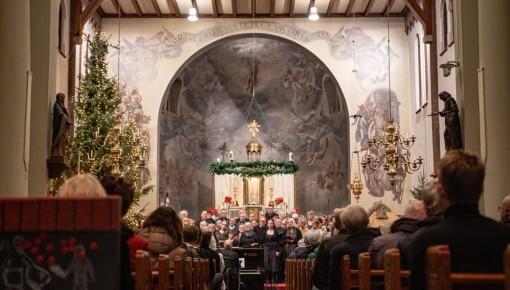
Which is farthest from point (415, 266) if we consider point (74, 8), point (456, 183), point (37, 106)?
point (74, 8)

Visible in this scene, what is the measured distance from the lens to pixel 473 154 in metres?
3.47

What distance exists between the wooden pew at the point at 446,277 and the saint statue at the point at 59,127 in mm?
10065

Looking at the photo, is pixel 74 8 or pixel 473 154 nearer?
pixel 473 154

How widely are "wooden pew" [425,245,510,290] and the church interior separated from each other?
374 inches

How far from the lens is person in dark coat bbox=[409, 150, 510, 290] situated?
3.26 metres

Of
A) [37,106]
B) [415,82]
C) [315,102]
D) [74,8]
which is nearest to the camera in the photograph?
[37,106]

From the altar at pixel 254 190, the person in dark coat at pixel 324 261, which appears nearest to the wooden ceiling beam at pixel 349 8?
the altar at pixel 254 190

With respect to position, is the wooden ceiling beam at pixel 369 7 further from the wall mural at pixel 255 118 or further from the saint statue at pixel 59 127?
the saint statue at pixel 59 127

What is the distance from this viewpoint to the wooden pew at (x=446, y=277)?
2.88 meters

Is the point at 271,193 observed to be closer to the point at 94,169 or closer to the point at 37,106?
the point at 94,169

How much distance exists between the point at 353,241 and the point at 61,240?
3902 millimetres

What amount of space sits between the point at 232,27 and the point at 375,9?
4726mm

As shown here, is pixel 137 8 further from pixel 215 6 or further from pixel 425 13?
pixel 425 13

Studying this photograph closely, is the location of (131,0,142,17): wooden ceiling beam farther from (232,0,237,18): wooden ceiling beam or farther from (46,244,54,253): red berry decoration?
(46,244,54,253): red berry decoration
